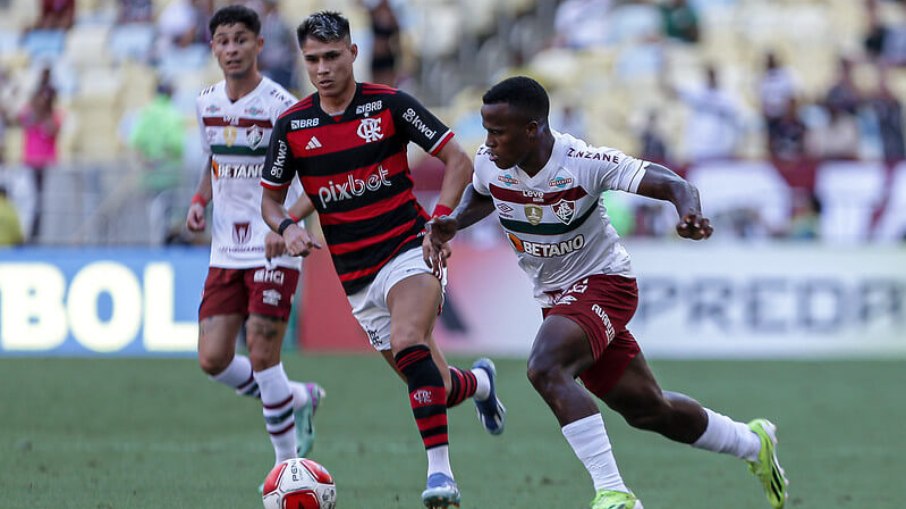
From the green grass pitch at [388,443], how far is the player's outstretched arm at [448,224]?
1392 mm

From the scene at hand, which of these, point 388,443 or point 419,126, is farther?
point 388,443

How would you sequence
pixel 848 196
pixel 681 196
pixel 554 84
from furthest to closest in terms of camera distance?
pixel 554 84 → pixel 848 196 → pixel 681 196

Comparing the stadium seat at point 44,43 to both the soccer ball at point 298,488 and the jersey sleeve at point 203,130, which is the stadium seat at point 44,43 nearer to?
the jersey sleeve at point 203,130

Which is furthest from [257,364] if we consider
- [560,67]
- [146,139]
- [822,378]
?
[560,67]

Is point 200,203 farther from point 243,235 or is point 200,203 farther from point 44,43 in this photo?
point 44,43

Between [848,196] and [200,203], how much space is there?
10.5 meters

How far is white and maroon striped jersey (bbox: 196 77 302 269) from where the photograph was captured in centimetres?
889

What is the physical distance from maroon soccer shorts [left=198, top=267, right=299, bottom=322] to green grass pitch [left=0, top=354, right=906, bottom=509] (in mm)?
979

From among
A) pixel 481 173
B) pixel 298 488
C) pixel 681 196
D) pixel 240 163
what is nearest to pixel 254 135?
pixel 240 163

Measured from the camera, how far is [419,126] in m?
7.62

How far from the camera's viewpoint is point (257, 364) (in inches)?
341

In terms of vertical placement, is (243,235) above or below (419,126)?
below

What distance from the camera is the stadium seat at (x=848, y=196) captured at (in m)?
17.5

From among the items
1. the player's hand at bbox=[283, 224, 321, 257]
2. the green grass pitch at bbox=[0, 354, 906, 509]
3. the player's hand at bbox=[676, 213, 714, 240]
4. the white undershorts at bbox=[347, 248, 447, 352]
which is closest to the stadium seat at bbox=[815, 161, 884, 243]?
the green grass pitch at bbox=[0, 354, 906, 509]
